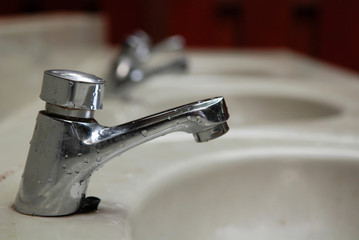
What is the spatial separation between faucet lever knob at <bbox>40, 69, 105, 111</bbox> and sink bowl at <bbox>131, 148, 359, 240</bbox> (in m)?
0.16

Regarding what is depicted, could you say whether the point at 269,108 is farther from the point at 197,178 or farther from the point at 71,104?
the point at 71,104

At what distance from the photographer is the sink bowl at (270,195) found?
1.53ft

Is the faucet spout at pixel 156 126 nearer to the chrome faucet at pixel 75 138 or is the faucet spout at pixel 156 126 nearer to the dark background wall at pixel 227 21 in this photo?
the chrome faucet at pixel 75 138

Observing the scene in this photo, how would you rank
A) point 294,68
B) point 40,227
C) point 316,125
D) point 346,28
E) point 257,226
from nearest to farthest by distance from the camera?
point 40,227, point 257,226, point 316,125, point 294,68, point 346,28

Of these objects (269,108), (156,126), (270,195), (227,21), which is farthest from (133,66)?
(227,21)

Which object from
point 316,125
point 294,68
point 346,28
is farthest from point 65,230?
point 346,28

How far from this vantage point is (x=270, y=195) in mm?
514

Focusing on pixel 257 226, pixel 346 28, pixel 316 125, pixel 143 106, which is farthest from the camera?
pixel 346 28

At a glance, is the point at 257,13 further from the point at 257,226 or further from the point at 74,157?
the point at 74,157

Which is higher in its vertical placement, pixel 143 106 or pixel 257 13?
pixel 257 13

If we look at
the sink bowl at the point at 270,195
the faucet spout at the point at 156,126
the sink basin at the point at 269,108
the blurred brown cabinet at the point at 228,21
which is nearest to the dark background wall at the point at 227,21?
the blurred brown cabinet at the point at 228,21

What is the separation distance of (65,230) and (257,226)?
0.24 meters

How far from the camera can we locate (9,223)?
0.31m

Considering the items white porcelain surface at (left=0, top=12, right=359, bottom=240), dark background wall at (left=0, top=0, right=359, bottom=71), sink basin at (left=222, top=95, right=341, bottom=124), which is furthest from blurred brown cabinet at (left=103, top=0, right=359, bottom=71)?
white porcelain surface at (left=0, top=12, right=359, bottom=240)
